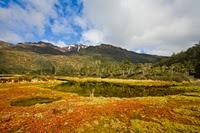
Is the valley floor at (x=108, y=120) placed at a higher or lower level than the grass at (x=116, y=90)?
higher

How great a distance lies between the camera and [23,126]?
27281mm

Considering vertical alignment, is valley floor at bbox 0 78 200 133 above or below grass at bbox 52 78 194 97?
above

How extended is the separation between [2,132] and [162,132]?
16791 millimetres

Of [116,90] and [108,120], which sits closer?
[108,120]

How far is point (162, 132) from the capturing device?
25500 mm

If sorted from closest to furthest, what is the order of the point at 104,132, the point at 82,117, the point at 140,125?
the point at 104,132 → the point at 140,125 → the point at 82,117

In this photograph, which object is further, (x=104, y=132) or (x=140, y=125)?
(x=140, y=125)

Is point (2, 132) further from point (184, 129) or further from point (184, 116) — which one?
point (184, 116)

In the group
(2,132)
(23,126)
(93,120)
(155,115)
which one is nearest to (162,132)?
(155,115)

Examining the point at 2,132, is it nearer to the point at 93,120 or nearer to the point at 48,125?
the point at 48,125

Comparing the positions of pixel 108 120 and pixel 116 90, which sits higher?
pixel 108 120

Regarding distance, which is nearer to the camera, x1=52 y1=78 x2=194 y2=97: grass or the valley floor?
the valley floor

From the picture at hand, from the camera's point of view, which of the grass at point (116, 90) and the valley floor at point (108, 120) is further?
the grass at point (116, 90)

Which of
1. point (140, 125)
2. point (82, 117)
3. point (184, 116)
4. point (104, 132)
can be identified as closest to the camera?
point (104, 132)
